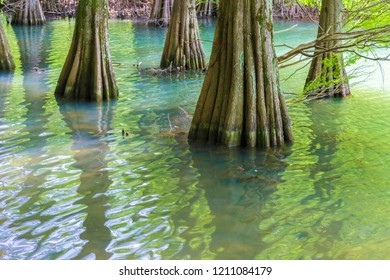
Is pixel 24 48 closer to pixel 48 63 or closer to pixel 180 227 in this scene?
pixel 48 63

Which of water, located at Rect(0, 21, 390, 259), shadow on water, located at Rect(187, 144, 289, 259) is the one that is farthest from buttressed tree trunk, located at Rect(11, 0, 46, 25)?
shadow on water, located at Rect(187, 144, 289, 259)

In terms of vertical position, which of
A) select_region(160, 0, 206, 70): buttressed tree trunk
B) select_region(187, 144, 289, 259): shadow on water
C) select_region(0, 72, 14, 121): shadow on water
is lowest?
select_region(187, 144, 289, 259): shadow on water

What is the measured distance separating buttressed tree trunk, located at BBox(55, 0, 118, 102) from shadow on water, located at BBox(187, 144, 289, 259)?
3488mm

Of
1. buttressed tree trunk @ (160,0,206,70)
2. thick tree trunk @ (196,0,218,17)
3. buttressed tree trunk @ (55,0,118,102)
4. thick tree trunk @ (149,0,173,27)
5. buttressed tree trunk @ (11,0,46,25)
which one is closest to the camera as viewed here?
buttressed tree trunk @ (55,0,118,102)

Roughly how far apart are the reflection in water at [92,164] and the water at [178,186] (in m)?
0.02

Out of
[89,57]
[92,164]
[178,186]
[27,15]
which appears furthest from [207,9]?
[178,186]

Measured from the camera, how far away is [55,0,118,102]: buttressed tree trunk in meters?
10.1

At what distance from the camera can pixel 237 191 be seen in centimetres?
598

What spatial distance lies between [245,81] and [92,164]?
2319mm

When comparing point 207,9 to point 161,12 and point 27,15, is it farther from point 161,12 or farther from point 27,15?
point 27,15

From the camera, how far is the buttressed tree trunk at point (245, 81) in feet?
23.9

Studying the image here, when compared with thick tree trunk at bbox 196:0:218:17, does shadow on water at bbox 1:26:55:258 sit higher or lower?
lower

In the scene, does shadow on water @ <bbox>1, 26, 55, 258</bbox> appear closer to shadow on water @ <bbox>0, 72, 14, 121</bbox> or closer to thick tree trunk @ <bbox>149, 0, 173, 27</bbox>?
shadow on water @ <bbox>0, 72, 14, 121</bbox>
